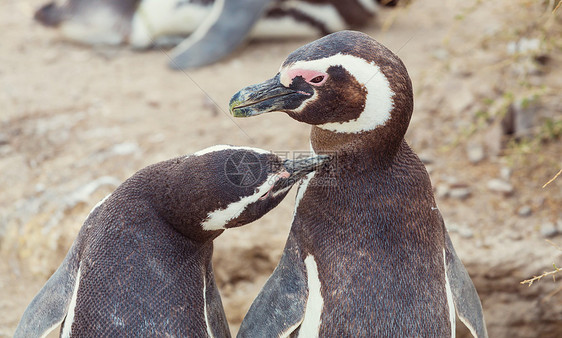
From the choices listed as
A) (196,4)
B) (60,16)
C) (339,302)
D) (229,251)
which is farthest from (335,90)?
(60,16)

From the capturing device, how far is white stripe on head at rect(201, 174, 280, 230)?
2109mm

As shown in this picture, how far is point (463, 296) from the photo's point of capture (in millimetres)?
2266

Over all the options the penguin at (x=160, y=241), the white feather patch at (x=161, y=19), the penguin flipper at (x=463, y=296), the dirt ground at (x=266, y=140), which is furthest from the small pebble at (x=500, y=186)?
the white feather patch at (x=161, y=19)

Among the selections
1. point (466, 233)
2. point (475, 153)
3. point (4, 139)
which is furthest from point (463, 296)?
point (4, 139)

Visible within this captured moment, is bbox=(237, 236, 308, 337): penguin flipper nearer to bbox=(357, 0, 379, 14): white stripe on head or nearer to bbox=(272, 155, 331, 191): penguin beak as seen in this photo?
bbox=(272, 155, 331, 191): penguin beak

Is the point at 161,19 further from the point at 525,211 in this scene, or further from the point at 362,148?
the point at 362,148

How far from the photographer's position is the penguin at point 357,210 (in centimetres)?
198

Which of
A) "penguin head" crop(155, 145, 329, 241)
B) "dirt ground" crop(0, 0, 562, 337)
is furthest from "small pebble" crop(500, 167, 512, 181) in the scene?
"penguin head" crop(155, 145, 329, 241)

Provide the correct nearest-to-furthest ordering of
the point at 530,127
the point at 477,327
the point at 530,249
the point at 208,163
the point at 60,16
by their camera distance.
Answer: the point at 208,163 < the point at 477,327 < the point at 530,249 < the point at 530,127 < the point at 60,16

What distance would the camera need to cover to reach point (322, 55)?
1.97 meters

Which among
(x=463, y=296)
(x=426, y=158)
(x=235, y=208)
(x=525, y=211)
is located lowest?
(x=426, y=158)

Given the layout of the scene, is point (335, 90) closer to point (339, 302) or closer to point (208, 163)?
point (208, 163)

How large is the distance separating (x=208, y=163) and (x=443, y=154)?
2181 mm

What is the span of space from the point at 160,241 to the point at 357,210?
0.64m
